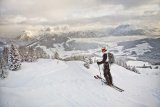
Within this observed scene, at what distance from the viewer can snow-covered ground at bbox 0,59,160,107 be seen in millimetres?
4680

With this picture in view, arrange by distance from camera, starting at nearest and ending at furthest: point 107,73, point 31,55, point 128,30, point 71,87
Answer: point 71,87
point 128,30
point 107,73
point 31,55

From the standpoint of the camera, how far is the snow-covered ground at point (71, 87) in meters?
4.68

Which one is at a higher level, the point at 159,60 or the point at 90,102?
the point at 159,60

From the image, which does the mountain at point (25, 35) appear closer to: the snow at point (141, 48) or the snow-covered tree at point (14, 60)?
the snow-covered tree at point (14, 60)

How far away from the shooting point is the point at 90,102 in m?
4.67

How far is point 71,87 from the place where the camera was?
506 cm

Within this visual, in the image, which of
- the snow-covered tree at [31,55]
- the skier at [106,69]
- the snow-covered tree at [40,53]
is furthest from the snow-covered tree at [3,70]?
the skier at [106,69]

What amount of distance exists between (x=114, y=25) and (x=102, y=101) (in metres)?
1.90

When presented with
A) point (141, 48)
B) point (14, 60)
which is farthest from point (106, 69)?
point (14, 60)

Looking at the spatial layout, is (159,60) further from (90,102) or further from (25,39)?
(25,39)

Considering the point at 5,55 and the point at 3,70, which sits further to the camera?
the point at 5,55

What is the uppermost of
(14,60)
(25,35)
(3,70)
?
(25,35)

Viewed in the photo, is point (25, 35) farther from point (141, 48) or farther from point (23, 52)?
point (141, 48)

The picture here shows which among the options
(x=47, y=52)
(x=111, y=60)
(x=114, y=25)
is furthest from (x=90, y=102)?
(x=114, y=25)
